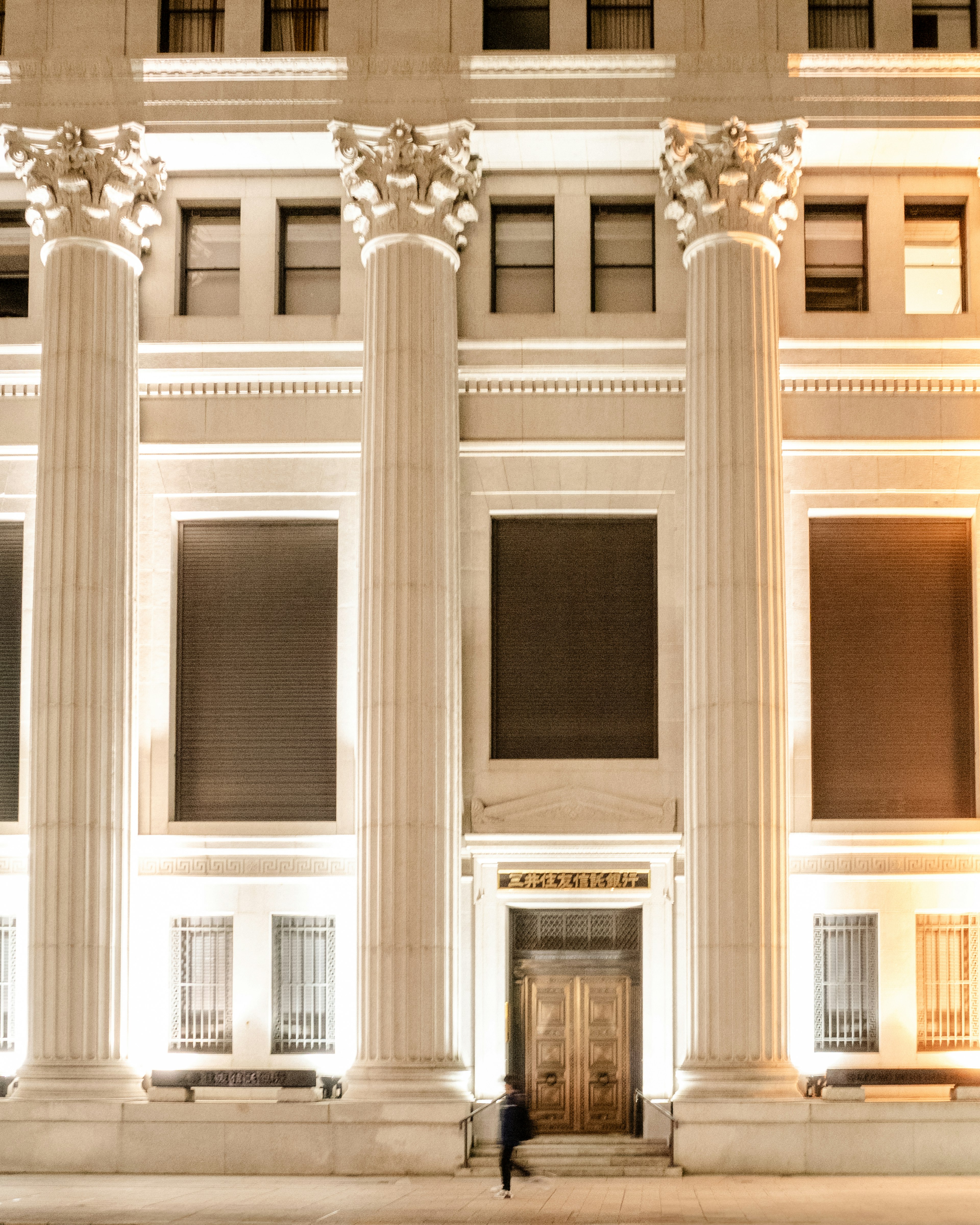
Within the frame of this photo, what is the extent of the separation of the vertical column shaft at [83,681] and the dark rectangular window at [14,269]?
8.10 ft

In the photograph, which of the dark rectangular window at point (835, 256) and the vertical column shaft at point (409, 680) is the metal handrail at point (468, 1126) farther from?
the dark rectangular window at point (835, 256)

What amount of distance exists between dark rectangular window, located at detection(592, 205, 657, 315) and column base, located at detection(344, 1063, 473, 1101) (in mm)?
13691

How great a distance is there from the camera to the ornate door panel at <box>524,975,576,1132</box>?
27750 mm

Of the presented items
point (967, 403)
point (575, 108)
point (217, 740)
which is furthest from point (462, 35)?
point (217, 740)

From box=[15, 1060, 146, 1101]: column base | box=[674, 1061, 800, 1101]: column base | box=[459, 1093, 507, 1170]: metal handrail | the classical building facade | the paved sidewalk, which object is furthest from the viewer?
the classical building facade

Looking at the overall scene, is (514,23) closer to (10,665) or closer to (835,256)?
(835,256)

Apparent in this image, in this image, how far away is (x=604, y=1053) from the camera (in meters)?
28.0

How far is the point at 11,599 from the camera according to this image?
29297mm

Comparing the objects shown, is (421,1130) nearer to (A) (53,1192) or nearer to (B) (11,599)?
(A) (53,1192)

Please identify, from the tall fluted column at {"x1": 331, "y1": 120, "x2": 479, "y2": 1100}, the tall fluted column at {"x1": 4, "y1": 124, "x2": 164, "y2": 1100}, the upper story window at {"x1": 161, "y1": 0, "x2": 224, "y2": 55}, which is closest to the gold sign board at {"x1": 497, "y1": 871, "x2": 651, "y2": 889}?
the tall fluted column at {"x1": 331, "y1": 120, "x2": 479, "y2": 1100}

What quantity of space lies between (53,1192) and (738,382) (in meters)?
16.5

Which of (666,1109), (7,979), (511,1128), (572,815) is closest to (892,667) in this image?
(572,815)

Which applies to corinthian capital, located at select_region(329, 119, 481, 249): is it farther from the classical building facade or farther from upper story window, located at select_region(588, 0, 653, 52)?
upper story window, located at select_region(588, 0, 653, 52)

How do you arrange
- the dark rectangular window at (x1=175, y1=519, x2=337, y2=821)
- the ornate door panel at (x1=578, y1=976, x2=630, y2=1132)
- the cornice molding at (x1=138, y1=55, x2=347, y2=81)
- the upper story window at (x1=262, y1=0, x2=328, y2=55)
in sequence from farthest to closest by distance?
the upper story window at (x1=262, y1=0, x2=328, y2=55), the dark rectangular window at (x1=175, y1=519, x2=337, y2=821), the cornice molding at (x1=138, y1=55, x2=347, y2=81), the ornate door panel at (x1=578, y1=976, x2=630, y2=1132)
